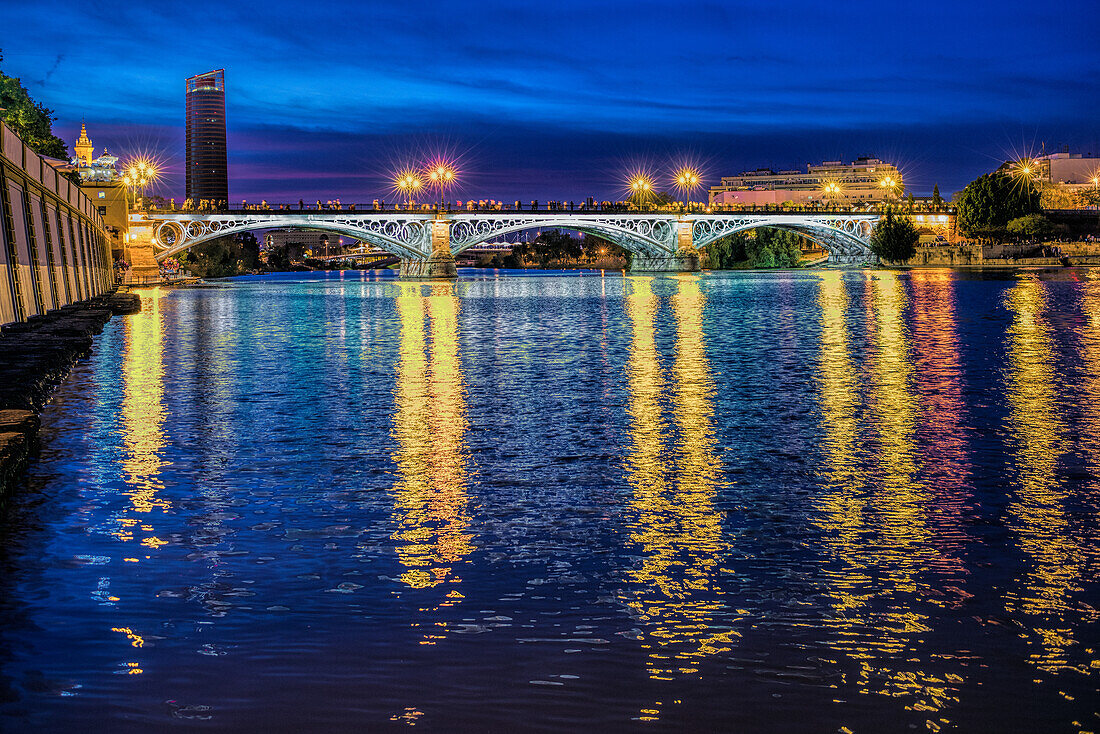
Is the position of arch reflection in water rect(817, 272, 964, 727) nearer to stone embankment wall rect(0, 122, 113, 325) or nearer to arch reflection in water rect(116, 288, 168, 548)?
arch reflection in water rect(116, 288, 168, 548)

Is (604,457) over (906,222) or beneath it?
beneath

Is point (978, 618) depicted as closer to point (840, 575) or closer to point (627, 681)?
point (840, 575)

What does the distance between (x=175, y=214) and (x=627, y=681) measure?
142714 millimetres

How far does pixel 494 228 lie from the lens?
164875mm

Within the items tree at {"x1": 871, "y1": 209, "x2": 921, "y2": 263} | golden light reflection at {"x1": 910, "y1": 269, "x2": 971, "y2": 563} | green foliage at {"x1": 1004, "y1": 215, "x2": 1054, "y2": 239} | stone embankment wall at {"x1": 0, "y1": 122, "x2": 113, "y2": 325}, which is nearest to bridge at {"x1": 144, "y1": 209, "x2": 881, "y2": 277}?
tree at {"x1": 871, "y1": 209, "x2": 921, "y2": 263}

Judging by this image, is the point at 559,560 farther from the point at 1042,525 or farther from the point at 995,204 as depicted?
the point at 995,204

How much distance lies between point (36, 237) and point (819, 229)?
156330mm

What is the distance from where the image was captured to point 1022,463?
17.3 meters

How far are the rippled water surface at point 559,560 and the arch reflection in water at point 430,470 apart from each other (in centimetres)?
9

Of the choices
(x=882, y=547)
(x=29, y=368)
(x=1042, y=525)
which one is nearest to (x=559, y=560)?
(x=882, y=547)

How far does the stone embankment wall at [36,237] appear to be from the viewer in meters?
31.1

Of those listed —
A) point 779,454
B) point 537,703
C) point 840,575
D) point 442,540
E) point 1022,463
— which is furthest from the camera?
point 779,454

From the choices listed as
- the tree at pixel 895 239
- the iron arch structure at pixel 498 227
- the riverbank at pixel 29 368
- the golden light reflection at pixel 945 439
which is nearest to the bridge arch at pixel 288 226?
the iron arch structure at pixel 498 227

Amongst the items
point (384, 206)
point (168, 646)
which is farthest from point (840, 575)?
point (384, 206)
